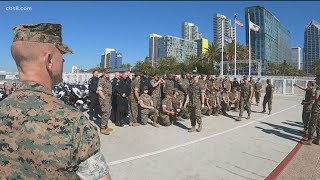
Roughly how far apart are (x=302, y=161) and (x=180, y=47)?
113 meters

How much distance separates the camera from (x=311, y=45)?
142m

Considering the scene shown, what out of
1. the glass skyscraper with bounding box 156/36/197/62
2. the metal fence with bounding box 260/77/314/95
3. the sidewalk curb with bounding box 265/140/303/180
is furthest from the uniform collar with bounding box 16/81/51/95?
the glass skyscraper with bounding box 156/36/197/62

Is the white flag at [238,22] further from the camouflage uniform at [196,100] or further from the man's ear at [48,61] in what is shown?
the man's ear at [48,61]

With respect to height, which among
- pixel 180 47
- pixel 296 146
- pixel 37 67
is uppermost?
pixel 180 47

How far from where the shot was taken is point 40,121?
151 cm

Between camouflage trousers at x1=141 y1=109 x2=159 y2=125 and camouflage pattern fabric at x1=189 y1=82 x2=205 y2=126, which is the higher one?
camouflage pattern fabric at x1=189 y1=82 x2=205 y2=126

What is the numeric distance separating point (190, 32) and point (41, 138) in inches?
5638

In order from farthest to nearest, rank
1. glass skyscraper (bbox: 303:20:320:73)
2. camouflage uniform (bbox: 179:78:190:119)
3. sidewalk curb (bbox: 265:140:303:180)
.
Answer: glass skyscraper (bbox: 303:20:320:73), camouflage uniform (bbox: 179:78:190:119), sidewalk curb (bbox: 265:140:303:180)

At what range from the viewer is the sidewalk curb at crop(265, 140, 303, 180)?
19.9ft

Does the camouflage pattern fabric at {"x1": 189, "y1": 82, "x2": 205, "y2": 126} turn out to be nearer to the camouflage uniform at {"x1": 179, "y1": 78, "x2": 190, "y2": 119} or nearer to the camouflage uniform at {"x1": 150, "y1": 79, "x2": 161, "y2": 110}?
the camouflage uniform at {"x1": 150, "y1": 79, "x2": 161, "y2": 110}

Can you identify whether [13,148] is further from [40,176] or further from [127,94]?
[127,94]

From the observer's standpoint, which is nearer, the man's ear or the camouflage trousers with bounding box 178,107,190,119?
the man's ear

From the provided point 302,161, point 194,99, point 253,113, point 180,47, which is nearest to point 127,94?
point 194,99

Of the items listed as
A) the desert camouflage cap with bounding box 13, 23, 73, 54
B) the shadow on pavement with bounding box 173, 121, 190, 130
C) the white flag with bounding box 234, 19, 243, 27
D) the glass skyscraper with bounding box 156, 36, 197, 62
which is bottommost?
the shadow on pavement with bounding box 173, 121, 190, 130
